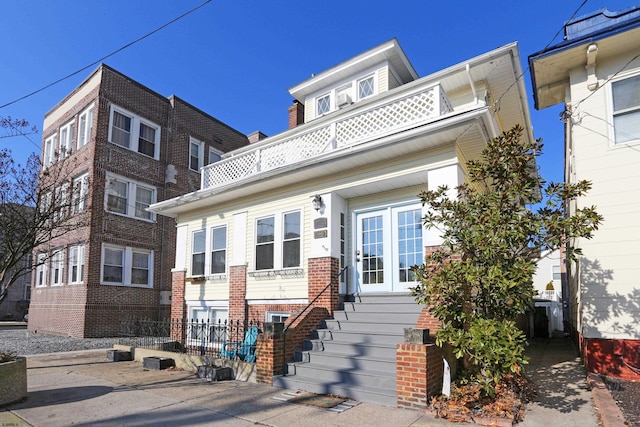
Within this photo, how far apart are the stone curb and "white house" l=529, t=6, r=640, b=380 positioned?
661 mm

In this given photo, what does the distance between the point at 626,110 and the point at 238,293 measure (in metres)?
9.56

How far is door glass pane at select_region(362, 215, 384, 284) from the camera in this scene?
9.42 meters

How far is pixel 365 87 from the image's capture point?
1348 centimetres

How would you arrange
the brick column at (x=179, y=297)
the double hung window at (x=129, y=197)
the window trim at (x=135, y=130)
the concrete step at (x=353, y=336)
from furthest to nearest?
the window trim at (x=135, y=130)
the double hung window at (x=129, y=197)
the brick column at (x=179, y=297)
the concrete step at (x=353, y=336)

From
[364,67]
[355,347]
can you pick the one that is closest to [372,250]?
[355,347]

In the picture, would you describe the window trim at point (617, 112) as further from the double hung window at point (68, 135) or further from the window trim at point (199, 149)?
the double hung window at point (68, 135)

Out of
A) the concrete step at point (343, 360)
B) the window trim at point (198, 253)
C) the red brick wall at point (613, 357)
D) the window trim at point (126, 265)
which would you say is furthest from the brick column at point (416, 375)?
the window trim at point (126, 265)

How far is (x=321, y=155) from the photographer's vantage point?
30.9ft

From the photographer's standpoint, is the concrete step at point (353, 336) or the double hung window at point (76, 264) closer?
the concrete step at point (353, 336)

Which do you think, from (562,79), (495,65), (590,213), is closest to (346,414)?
(590,213)

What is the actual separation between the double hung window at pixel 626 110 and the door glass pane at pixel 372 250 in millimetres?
4814

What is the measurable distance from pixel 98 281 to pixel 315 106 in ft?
36.6

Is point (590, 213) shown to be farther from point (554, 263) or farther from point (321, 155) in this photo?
point (554, 263)

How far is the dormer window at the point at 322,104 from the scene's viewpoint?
1439 centimetres
